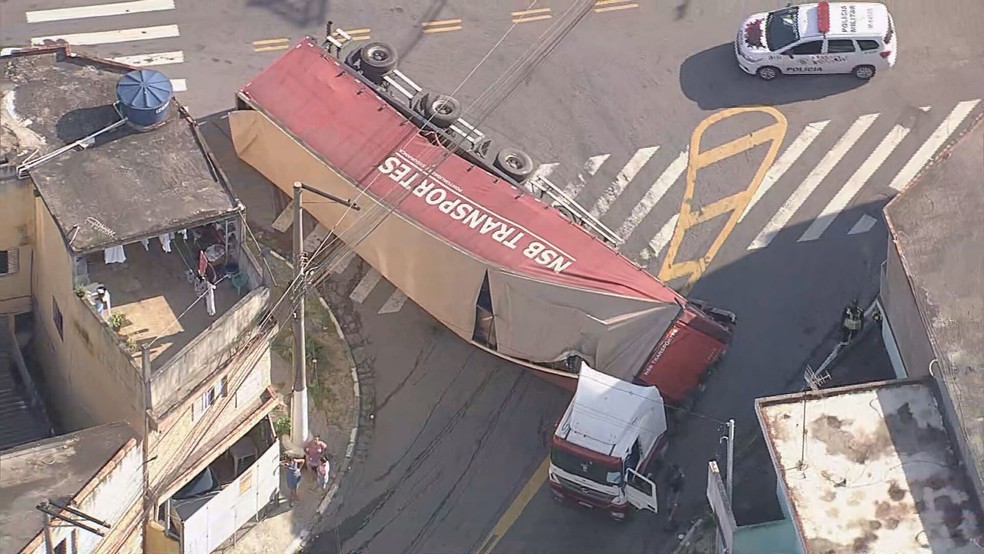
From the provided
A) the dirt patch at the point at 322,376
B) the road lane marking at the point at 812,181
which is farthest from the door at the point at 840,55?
the dirt patch at the point at 322,376

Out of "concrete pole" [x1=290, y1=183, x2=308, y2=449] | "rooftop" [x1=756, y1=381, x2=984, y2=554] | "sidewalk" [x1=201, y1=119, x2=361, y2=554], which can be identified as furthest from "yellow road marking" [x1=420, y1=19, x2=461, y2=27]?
"rooftop" [x1=756, y1=381, x2=984, y2=554]

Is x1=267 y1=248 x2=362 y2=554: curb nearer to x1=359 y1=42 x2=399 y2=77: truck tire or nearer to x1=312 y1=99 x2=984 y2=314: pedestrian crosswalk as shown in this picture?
x1=312 y1=99 x2=984 y2=314: pedestrian crosswalk

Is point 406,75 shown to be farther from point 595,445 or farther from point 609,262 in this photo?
point 595,445

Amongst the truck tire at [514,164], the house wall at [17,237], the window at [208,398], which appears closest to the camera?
the window at [208,398]

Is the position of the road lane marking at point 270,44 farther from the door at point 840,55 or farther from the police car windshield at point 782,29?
A: the door at point 840,55

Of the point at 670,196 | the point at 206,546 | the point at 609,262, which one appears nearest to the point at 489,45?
the point at 670,196

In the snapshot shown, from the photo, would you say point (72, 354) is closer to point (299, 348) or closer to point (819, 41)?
point (299, 348)
